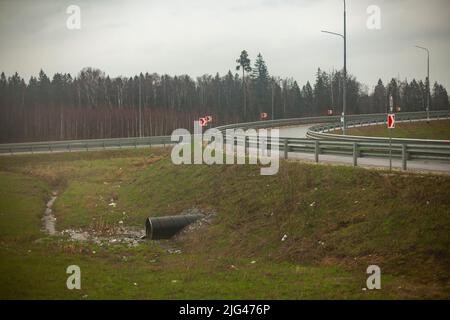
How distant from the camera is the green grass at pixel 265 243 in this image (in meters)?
11.9

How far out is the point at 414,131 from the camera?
44.4 meters

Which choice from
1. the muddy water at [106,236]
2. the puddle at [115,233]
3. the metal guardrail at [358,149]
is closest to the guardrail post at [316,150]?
the metal guardrail at [358,149]

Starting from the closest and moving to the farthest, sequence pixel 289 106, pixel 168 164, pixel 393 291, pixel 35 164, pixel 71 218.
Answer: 1. pixel 393 291
2. pixel 71 218
3. pixel 168 164
4. pixel 35 164
5. pixel 289 106

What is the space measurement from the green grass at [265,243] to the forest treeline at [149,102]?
4381cm

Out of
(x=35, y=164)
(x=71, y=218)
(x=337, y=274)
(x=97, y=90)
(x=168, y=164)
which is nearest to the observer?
(x=337, y=274)

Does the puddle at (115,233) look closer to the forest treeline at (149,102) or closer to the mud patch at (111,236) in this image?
the mud patch at (111,236)

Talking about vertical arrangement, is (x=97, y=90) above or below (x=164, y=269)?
above

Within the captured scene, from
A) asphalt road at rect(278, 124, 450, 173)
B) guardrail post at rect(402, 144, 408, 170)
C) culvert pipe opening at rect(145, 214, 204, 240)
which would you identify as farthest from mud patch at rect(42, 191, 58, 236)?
guardrail post at rect(402, 144, 408, 170)

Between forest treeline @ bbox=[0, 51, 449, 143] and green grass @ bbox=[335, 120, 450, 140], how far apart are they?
831 inches

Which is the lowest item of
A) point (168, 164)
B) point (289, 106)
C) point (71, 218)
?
point (71, 218)

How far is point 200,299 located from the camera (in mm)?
11336

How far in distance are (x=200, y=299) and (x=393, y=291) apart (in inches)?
175
